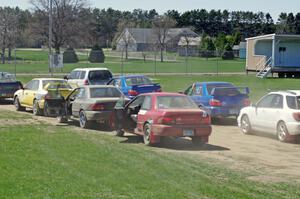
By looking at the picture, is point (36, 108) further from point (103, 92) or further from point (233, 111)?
point (233, 111)

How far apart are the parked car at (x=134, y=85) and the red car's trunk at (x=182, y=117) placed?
1078cm

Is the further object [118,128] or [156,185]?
[118,128]

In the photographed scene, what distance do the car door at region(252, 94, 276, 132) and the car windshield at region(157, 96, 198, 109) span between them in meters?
2.82

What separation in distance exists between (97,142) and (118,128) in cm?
171

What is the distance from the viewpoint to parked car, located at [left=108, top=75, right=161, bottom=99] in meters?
26.6

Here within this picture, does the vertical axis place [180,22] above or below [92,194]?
above

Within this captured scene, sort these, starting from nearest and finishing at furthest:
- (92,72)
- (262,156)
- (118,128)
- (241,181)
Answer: (241,181) < (262,156) < (118,128) < (92,72)

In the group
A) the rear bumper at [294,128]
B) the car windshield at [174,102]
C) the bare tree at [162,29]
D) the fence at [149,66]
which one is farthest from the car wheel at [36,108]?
the bare tree at [162,29]

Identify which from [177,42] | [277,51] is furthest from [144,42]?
[277,51]

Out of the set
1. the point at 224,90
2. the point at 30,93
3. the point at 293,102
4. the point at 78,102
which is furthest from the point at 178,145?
the point at 30,93

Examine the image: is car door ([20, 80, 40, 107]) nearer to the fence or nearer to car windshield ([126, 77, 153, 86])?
car windshield ([126, 77, 153, 86])

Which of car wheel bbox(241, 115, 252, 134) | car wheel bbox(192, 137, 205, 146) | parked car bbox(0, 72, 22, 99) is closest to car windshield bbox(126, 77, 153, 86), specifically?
parked car bbox(0, 72, 22, 99)

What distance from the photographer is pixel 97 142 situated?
15.8m

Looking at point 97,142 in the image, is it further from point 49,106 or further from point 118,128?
point 49,106
